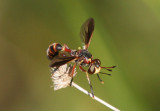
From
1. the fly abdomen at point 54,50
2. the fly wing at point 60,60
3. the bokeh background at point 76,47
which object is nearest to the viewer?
the fly wing at point 60,60

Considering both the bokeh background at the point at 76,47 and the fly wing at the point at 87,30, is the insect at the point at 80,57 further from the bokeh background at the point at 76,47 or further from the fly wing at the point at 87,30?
the bokeh background at the point at 76,47

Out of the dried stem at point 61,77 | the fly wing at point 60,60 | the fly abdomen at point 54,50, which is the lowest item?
the dried stem at point 61,77

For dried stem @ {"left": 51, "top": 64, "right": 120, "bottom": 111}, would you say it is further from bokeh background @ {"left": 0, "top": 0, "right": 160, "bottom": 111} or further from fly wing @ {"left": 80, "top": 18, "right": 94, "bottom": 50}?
bokeh background @ {"left": 0, "top": 0, "right": 160, "bottom": 111}

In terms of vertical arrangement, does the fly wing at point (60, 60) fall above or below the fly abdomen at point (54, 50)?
below

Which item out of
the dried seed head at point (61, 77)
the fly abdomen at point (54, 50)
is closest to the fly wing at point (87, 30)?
the fly abdomen at point (54, 50)

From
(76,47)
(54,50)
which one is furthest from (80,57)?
(76,47)

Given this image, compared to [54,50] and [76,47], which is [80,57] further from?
[76,47]

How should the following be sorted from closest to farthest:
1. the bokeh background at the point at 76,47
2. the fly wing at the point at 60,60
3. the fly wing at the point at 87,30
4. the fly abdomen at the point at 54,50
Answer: the fly wing at the point at 60,60, the fly abdomen at the point at 54,50, the fly wing at the point at 87,30, the bokeh background at the point at 76,47
